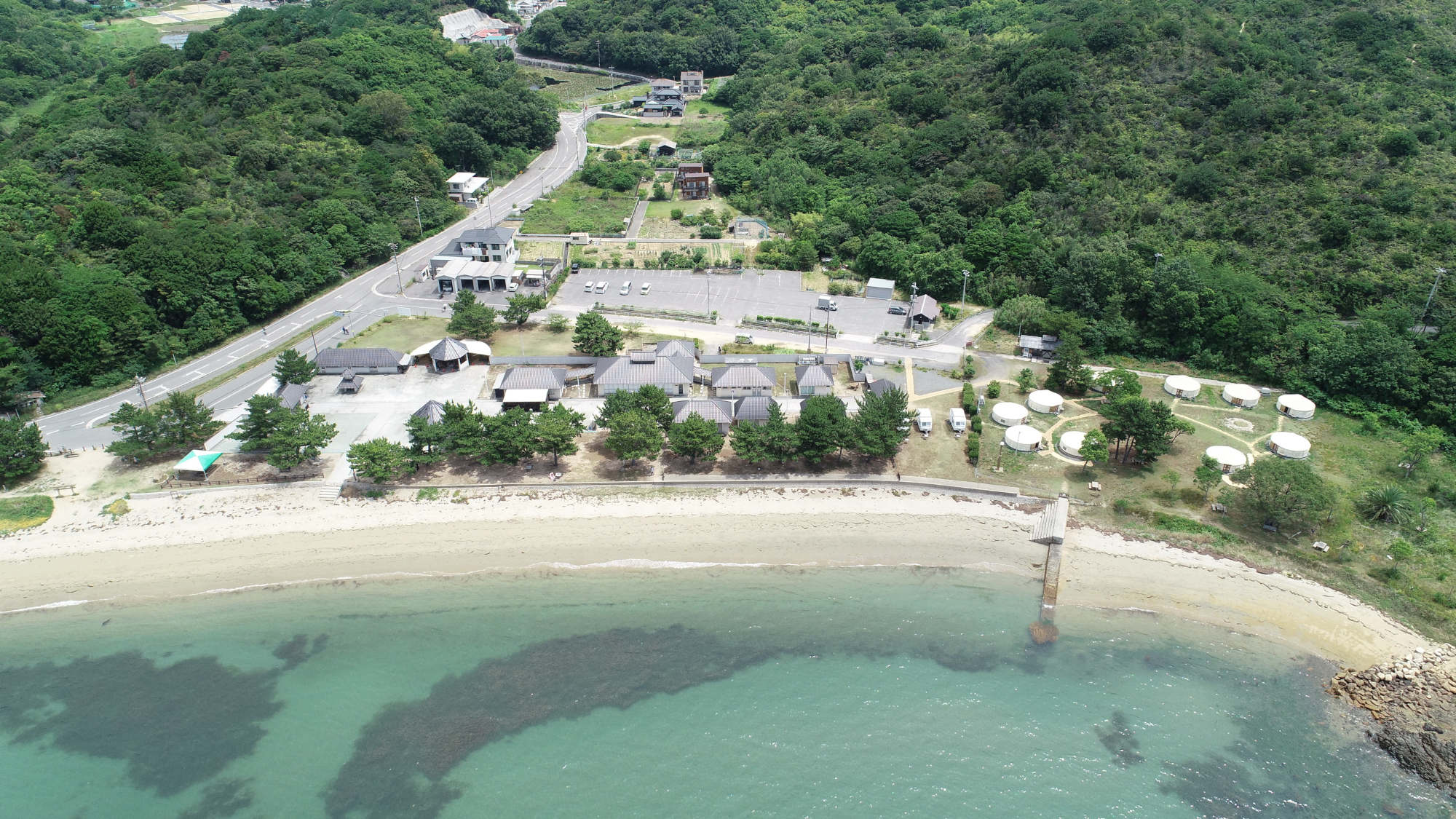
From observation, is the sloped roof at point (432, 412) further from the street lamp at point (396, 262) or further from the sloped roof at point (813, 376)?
the street lamp at point (396, 262)

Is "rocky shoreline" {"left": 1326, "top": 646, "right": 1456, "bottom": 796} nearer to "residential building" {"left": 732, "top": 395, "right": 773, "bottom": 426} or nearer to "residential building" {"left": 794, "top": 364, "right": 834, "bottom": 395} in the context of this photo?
"residential building" {"left": 794, "top": 364, "right": 834, "bottom": 395}

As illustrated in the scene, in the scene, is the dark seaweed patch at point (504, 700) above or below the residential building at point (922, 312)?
below

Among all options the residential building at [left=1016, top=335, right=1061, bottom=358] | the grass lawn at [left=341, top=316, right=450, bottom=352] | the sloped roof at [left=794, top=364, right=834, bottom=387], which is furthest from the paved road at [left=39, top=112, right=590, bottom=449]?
the residential building at [left=1016, top=335, right=1061, bottom=358]

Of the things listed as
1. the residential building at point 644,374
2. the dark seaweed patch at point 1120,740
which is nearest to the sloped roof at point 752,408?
Result: the residential building at point 644,374

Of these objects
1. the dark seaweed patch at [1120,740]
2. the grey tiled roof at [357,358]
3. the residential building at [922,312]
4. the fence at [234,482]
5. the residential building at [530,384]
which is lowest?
the dark seaweed patch at [1120,740]

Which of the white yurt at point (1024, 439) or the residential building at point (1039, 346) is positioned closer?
the white yurt at point (1024, 439)

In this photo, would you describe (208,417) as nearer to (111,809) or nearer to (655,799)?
(111,809)

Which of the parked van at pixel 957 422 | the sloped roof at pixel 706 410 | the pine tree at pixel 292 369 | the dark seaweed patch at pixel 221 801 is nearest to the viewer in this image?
the dark seaweed patch at pixel 221 801

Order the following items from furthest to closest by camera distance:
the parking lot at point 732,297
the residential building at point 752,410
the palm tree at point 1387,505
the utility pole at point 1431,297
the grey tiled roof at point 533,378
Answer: the parking lot at point 732,297 < the grey tiled roof at point 533,378 < the utility pole at point 1431,297 < the residential building at point 752,410 < the palm tree at point 1387,505
